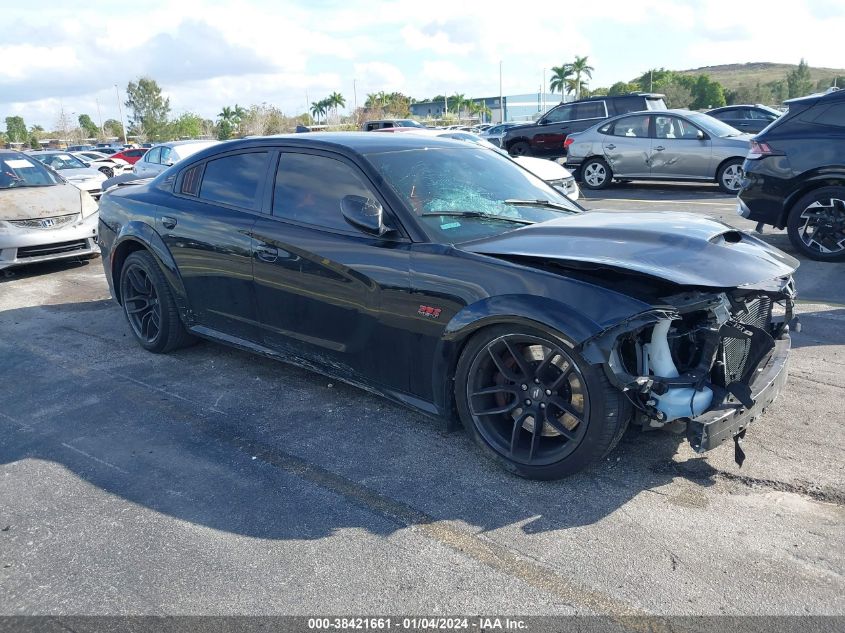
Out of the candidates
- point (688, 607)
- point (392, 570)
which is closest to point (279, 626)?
point (392, 570)

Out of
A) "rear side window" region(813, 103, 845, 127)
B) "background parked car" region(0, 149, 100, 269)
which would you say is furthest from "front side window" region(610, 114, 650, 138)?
Answer: "background parked car" region(0, 149, 100, 269)

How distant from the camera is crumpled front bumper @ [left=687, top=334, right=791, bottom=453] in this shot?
3113mm

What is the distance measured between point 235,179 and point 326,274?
1235 mm

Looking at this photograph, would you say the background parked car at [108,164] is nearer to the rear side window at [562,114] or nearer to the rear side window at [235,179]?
the rear side window at [562,114]

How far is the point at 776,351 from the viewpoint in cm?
377

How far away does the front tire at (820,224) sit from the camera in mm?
7734

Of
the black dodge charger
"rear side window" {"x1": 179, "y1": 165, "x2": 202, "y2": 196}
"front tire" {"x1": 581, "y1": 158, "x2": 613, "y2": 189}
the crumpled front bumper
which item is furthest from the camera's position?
"front tire" {"x1": 581, "y1": 158, "x2": 613, "y2": 189}

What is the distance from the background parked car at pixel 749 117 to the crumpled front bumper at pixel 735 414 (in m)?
17.7

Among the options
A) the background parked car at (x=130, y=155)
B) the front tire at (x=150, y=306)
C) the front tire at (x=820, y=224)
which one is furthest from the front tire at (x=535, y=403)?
the background parked car at (x=130, y=155)

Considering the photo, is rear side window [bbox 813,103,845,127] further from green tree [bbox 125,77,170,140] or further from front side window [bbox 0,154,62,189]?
green tree [bbox 125,77,170,140]

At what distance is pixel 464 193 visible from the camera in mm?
4215

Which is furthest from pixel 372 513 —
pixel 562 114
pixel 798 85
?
pixel 798 85

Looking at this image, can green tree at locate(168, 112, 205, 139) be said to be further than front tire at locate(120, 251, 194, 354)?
Yes

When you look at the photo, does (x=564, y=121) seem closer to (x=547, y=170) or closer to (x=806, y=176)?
(x=547, y=170)
